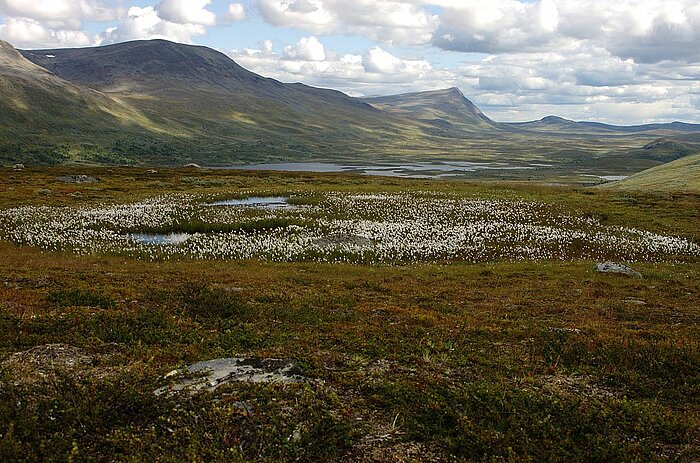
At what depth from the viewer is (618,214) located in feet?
188

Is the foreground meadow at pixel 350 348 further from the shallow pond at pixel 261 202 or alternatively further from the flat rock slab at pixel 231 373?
the shallow pond at pixel 261 202

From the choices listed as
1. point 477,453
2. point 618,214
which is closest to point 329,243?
point 477,453

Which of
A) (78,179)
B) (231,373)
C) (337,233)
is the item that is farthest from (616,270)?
(78,179)

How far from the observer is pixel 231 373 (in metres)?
11.3

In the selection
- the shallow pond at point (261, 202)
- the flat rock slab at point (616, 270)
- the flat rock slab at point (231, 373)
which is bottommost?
the flat rock slab at point (616, 270)

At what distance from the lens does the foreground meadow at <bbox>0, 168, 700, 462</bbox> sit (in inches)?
348

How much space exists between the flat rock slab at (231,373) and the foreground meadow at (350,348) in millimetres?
405

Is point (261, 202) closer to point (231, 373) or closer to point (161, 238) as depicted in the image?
point (161, 238)

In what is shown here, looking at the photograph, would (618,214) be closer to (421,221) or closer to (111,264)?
(421,221)

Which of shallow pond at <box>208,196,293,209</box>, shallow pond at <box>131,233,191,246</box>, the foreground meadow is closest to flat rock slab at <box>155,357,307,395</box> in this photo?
the foreground meadow

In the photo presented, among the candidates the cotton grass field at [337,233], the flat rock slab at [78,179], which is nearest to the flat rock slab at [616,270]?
the cotton grass field at [337,233]

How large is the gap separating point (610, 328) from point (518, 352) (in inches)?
200

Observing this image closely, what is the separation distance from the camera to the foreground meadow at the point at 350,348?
8828mm

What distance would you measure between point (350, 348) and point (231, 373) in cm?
384
